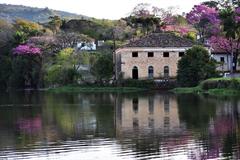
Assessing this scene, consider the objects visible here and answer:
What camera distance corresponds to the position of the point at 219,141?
885 inches

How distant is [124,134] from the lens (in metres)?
26.0

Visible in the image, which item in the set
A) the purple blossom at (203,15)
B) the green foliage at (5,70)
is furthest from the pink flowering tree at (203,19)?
the green foliage at (5,70)

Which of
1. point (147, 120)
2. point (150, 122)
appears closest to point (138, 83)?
point (147, 120)

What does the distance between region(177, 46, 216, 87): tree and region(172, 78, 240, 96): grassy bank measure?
279 centimetres

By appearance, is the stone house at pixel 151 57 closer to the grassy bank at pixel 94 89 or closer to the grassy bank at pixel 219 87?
the grassy bank at pixel 94 89

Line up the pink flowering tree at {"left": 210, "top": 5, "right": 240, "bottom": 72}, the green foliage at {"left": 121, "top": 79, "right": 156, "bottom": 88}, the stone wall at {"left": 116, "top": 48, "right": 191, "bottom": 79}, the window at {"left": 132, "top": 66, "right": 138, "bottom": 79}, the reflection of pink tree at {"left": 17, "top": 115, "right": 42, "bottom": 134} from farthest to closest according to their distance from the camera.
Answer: the window at {"left": 132, "top": 66, "right": 138, "bottom": 79}
the stone wall at {"left": 116, "top": 48, "right": 191, "bottom": 79}
the green foliage at {"left": 121, "top": 79, "right": 156, "bottom": 88}
the pink flowering tree at {"left": 210, "top": 5, "right": 240, "bottom": 72}
the reflection of pink tree at {"left": 17, "top": 115, "right": 42, "bottom": 134}

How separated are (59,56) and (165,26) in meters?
22.7

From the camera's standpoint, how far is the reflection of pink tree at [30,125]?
28370 mm

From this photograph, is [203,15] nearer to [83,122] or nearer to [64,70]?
[64,70]

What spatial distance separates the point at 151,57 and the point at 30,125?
51.0m

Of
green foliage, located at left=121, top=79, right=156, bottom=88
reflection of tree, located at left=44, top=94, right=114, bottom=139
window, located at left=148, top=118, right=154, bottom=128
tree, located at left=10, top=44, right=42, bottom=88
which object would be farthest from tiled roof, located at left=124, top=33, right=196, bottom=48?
window, located at left=148, top=118, right=154, bottom=128

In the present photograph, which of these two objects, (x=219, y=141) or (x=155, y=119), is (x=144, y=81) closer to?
(x=155, y=119)

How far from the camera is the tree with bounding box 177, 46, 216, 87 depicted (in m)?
69.2

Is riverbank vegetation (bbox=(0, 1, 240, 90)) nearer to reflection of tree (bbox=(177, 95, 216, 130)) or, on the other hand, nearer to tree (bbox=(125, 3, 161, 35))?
tree (bbox=(125, 3, 161, 35))
